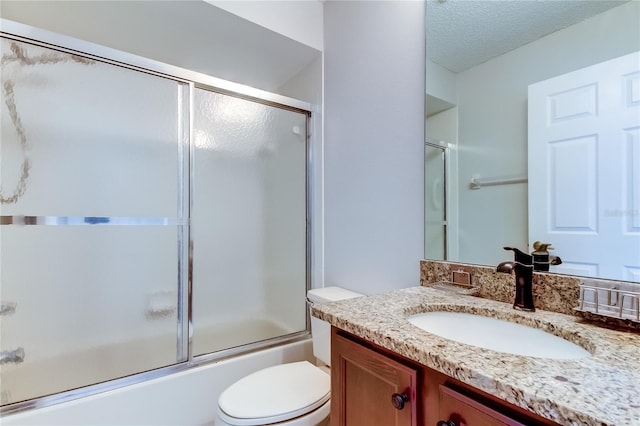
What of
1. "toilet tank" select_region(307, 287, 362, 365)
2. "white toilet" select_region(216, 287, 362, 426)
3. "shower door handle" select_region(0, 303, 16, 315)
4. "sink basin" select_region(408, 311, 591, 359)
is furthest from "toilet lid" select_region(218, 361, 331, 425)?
"shower door handle" select_region(0, 303, 16, 315)

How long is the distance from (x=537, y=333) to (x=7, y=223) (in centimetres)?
199

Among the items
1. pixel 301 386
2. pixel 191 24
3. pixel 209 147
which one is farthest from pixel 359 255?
pixel 191 24

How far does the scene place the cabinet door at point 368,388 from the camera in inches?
25.3

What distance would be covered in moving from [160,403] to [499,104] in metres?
1.90

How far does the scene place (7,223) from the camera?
1298mm

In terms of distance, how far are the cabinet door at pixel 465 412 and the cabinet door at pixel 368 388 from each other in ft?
0.21

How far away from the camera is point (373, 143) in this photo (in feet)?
4.99

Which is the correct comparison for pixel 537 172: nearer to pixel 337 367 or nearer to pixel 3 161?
pixel 337 367

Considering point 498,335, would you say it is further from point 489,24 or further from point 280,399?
point 489,24

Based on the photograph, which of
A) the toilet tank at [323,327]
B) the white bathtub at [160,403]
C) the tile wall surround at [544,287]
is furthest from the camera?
the toilet tank at [323,327]

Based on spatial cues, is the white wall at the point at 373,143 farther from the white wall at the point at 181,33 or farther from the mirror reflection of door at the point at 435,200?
the white wall at the point at 181,33

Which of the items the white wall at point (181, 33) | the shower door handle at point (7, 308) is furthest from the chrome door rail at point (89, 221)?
the white wall at point (181, 33)

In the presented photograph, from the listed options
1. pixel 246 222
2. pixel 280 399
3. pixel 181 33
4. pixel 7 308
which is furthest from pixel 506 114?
pixel 7 308

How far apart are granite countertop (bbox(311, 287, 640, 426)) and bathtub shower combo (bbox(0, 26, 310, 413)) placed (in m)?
1.10
